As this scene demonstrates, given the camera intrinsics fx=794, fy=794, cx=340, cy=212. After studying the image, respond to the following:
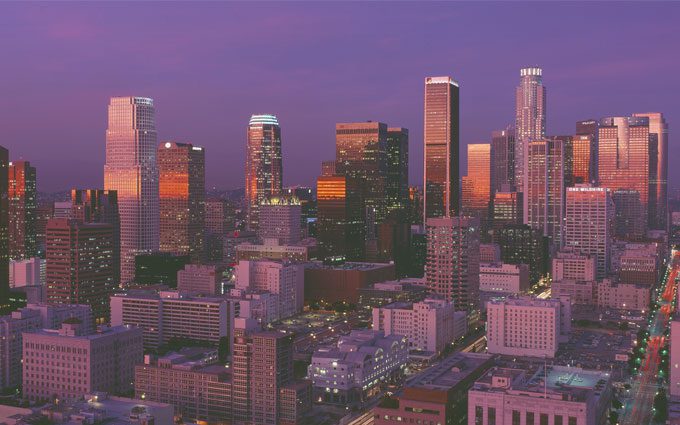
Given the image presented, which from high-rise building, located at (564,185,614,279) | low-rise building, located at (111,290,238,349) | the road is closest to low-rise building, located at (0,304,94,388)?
low-rise building, located at (111,290,238,349)

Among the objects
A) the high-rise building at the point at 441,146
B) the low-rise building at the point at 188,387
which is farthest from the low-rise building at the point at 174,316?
the high-rise building at the point at 441,146

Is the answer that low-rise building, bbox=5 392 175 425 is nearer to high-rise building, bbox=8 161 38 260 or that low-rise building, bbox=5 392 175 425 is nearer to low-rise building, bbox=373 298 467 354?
low-rise building, bbox=373 298 467 354

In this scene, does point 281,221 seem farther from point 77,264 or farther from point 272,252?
point 77,264

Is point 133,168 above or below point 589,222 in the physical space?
above

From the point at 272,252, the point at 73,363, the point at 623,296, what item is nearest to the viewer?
the point at 73,363

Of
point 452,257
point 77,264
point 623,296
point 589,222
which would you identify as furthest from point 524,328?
point 589,222

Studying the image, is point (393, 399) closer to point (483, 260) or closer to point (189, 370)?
point (189, 370)
